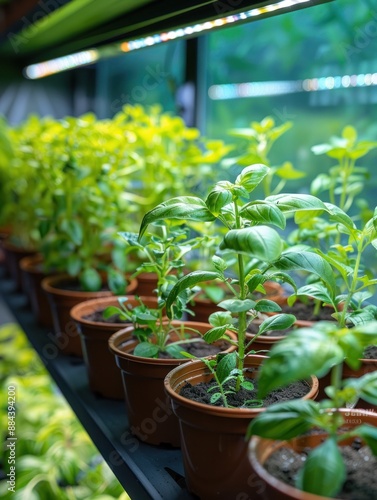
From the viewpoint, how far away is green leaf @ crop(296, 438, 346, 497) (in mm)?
604

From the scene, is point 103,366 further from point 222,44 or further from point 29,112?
point 29,112

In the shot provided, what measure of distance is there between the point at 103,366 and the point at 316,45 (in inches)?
40.8

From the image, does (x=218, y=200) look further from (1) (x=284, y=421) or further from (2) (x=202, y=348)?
(2) (x=202, y=348)

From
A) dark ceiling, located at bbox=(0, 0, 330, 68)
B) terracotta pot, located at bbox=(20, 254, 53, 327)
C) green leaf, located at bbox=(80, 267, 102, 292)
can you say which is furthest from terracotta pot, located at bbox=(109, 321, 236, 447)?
terracotta pot, located at bbox=(20, 254, 53, 327)

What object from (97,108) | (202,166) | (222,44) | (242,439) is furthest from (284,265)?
(97,108)

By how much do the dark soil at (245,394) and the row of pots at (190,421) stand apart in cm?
2

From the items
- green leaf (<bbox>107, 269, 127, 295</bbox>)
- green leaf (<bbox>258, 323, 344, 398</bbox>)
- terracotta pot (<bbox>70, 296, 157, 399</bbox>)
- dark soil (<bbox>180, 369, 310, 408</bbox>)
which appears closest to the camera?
green leaf (<bbox>258, 323, 344, 398</bbox>)

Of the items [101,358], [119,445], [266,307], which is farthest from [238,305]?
[101,358]

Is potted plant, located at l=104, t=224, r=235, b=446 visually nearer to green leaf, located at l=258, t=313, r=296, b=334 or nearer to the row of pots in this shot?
the row of pots

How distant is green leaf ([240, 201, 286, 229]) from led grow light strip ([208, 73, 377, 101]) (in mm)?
782

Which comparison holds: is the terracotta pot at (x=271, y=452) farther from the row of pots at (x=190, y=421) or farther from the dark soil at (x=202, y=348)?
the dark soil at (x=202, y=348)

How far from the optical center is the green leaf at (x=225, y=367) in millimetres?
901

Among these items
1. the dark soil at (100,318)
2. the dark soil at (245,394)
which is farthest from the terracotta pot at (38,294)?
the dark soil at (245,394)

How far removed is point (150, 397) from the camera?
3.49ft
